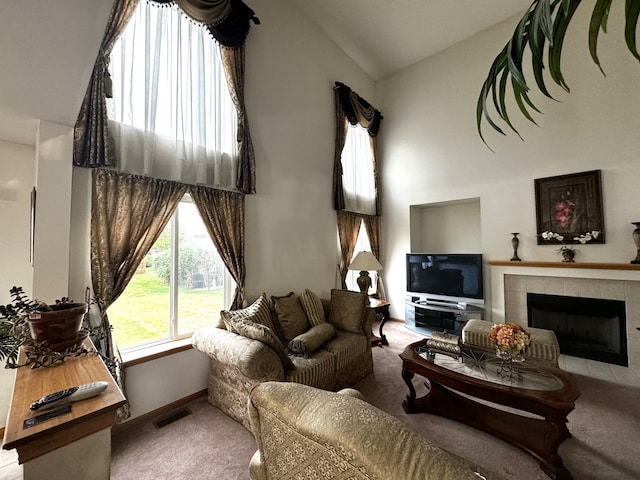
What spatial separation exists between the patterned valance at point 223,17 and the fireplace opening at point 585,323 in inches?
200

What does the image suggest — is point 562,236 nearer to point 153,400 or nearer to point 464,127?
point 464,127

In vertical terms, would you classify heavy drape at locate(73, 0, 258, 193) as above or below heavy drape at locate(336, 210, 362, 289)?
above

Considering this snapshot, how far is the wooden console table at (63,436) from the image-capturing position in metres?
0.76

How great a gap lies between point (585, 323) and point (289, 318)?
3.89 meters

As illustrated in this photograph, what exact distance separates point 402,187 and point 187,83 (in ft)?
13.1

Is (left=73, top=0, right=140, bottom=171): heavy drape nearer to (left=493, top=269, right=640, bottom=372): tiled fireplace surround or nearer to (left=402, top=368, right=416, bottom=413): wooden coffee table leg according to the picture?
(left=402, top=368, right=416, bottom=413): wooden coffee table leg

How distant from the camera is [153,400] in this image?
7.85ft

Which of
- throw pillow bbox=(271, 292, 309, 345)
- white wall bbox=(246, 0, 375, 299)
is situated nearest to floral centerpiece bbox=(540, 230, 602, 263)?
white wall bbox=(246, 0, 375, 299)

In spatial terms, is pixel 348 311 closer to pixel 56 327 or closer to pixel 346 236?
pixel 346 236

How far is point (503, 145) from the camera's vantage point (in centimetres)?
424

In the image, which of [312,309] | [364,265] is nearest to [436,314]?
[364,265]

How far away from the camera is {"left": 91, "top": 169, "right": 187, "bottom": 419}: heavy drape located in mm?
2162

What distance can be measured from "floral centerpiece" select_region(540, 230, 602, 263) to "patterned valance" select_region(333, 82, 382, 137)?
3361mm

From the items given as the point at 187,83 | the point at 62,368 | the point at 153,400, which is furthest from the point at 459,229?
the point at 62,368
